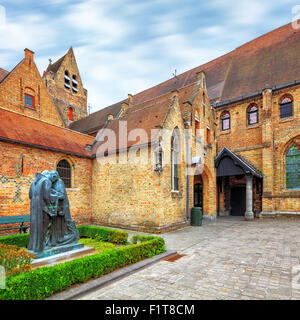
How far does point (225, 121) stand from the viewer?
2180 centimetres

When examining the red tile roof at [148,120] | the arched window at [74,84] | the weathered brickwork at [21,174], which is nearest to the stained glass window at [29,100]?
the red tile roof at [148,120]

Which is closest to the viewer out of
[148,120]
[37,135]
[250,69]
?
[37,135]

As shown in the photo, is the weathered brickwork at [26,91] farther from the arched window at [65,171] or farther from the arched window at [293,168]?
A: the arched window at [293,168]

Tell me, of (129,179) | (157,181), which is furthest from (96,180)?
(157,181)

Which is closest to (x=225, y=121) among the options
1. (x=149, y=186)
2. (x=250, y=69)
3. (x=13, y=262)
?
(x=250, y=69)

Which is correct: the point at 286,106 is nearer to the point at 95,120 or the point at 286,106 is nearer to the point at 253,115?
the point at 253,115

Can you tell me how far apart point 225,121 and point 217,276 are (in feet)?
61.7

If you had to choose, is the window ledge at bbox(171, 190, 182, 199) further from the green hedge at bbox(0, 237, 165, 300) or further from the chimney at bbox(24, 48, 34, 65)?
the chimney at bbox(24, 48, 34, 65)

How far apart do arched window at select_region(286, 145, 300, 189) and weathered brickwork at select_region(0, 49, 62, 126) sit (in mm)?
21232

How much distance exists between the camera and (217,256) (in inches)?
276

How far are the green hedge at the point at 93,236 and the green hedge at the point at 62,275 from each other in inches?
89.3
